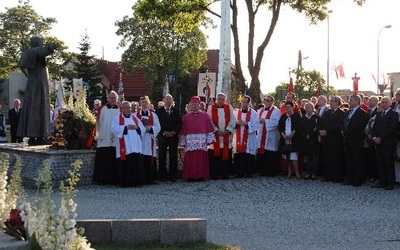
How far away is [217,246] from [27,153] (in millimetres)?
8391

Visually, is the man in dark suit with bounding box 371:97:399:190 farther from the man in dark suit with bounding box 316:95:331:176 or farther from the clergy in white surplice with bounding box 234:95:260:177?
the clergy in white surplice with bounding box 234:95:260:177

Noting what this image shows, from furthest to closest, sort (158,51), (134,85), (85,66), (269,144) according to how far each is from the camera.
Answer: (134,85) → (158,51) → (85,66) → (269,144)

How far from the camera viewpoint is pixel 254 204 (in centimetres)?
1195

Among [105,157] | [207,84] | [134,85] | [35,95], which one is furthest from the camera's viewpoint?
[134,85]

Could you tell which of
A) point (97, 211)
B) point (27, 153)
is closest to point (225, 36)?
point (27, 153)

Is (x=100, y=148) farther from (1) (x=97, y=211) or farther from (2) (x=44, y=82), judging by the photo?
(1) (x=97, y=211)

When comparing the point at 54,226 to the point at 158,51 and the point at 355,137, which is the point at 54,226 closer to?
the point at 355,137

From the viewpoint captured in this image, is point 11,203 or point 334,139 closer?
point 11,203

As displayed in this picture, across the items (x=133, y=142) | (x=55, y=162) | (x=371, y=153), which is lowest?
(x=55, y=162)

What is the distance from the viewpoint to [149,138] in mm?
15414

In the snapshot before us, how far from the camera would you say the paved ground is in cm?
881

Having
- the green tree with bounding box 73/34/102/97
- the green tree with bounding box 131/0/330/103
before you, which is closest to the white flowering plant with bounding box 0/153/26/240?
the green tree with bounding box 131/0/330/103

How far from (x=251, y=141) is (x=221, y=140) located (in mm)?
820

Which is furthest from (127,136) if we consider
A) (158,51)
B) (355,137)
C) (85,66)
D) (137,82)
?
(137,82)
